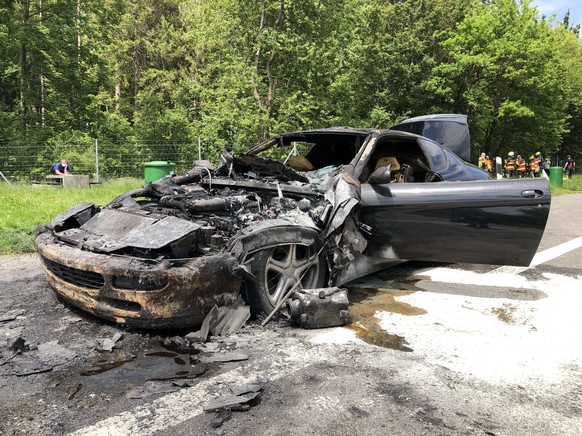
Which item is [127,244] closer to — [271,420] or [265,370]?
[265,370]

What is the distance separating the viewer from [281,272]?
3729mm

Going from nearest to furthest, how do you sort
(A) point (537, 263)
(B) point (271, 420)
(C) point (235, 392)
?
1. (B) point (271, 420)
2. (C) point (235, 392)
3. (A) point (537, 263)

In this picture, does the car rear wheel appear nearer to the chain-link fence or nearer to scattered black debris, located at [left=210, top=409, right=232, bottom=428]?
scattered black debris, located at [left=210, top=409, right=232, bottom=428]

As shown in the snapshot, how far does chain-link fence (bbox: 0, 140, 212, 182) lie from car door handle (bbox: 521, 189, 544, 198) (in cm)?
1218

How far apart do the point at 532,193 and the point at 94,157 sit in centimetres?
1441

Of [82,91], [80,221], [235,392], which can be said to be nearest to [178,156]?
[82,91]

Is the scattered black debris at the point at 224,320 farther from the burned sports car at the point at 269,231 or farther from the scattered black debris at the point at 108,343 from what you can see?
the scattered black debris at the point at 108,343

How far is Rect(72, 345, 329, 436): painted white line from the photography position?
221 cm

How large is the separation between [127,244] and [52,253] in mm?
685

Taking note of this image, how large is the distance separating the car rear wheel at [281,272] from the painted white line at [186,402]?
0.54 m

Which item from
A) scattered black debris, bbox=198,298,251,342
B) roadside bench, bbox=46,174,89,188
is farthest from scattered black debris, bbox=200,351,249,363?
roadside bench, bbox=46,174,89,188

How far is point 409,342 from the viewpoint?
134 inches

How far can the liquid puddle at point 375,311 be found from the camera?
342cm

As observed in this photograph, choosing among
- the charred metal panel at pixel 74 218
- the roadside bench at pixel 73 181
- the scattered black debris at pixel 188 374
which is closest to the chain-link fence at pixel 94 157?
the roadside bench at pixel 73 181
